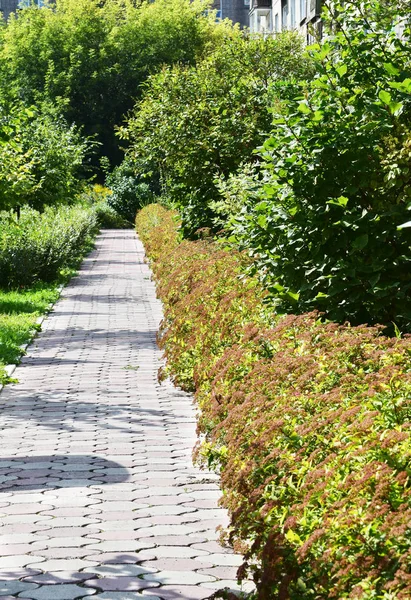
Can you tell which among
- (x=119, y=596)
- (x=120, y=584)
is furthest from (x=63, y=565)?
(x=119, y=596)

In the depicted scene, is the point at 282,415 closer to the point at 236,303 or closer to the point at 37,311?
the point at 236,303

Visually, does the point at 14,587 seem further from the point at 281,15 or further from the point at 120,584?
the point at 281,15

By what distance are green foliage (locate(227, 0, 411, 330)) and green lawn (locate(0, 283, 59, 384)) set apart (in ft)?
13.4

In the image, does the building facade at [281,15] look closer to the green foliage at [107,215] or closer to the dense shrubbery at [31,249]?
the green foliage at [107,215]

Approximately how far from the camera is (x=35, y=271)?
21906 mm

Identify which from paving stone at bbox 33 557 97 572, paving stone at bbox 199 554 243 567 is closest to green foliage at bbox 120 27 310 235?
paving stone at bbox 199 554 243 567

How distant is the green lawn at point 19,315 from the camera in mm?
12380

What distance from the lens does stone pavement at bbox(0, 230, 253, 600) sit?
15.7 feet

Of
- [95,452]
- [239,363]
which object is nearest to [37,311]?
[95,452]

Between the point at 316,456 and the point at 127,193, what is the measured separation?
46.6 meters

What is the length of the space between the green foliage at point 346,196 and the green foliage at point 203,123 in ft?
25.1

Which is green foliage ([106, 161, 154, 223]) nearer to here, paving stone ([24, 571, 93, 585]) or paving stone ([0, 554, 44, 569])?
paving stone ([0, 554, 44, 569])

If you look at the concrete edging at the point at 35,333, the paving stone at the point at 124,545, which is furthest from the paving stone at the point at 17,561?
the concrete edging at the point at 35,333

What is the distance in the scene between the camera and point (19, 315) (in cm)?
1617
